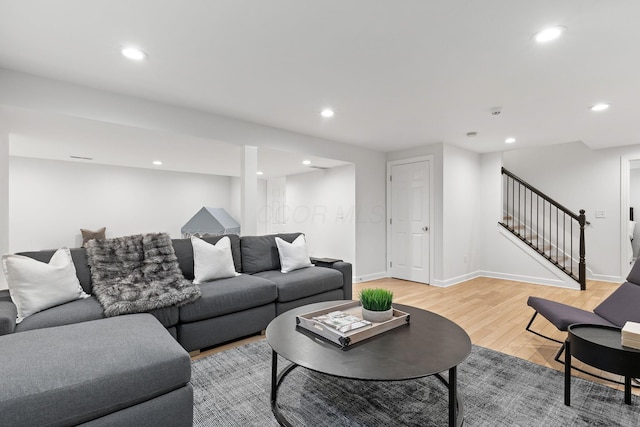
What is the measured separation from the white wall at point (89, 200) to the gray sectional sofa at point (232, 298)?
4.26 metres

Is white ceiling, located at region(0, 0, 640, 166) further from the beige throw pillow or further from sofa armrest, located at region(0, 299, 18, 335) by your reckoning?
the beige throw pillow

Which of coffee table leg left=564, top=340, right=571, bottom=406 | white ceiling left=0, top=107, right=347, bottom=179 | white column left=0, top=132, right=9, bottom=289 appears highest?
white ceiling left=0, top=107, right=347, bottom=179

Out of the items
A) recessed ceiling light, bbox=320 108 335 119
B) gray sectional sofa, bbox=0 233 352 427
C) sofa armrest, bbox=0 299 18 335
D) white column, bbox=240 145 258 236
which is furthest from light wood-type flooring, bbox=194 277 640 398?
recessed ceiling light, bbox=320 108 335 119

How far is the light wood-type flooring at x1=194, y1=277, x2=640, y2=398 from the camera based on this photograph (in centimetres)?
265

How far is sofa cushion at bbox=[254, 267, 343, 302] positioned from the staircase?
12.3ft

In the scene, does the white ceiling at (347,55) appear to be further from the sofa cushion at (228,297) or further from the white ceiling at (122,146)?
the sofa cushion at (228,297)

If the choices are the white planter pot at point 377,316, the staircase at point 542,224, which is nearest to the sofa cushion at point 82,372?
the white planter pot at point 377,316

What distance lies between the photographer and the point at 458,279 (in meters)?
5.17

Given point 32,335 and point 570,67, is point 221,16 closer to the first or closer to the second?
point 32,335

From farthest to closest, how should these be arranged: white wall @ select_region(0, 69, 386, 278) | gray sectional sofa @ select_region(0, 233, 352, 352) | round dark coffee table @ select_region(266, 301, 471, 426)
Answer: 1. white wall @ select_region(0, 69, 386, 278)
2. gray sectional sofa @ select_region(0, 233, 352, 352)
3. round dark coffee table @ select_region(266, 301, 471, 426)

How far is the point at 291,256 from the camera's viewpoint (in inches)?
139

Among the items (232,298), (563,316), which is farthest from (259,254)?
(563,316)

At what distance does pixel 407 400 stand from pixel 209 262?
1.99m

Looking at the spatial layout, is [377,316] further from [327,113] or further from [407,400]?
[327,113]
